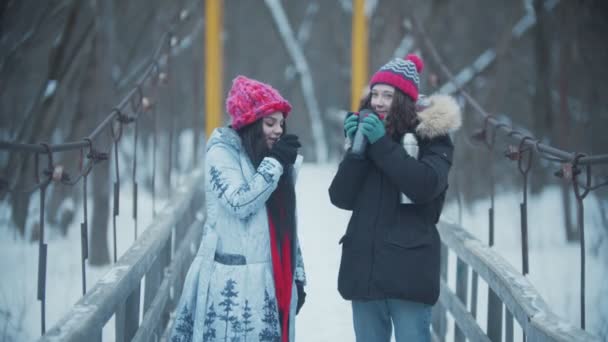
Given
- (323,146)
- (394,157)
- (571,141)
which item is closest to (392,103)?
(394,157)

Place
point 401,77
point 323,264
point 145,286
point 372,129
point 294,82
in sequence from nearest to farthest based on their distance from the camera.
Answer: point 372,129 → point 401,77 → point 145,286 → point 323,264 → point 294,82

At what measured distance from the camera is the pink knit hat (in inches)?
102

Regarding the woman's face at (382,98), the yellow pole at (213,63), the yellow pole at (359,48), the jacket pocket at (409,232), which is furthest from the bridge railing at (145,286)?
the yellow pole at (359,48)

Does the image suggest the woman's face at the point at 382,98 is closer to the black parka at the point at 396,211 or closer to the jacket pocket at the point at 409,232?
the black parka at the point at 396,211

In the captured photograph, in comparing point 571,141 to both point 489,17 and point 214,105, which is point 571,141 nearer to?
point 214,105

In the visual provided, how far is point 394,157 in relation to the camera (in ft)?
7.84

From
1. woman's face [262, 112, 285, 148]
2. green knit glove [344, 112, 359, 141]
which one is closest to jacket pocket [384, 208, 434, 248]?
green knit glove [344, 112, 359, 141]

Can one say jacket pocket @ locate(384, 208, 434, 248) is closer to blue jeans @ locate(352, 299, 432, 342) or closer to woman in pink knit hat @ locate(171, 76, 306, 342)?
blue jeans @ locate(352, 299, 432, 342)

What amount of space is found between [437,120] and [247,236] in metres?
0.76

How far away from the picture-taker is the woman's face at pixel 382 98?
2543 mm

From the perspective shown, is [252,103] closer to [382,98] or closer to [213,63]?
[382,98]

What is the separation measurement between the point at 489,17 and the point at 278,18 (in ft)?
18.9

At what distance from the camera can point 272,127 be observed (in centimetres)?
265

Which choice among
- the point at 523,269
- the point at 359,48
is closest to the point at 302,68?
the point at 359,48
